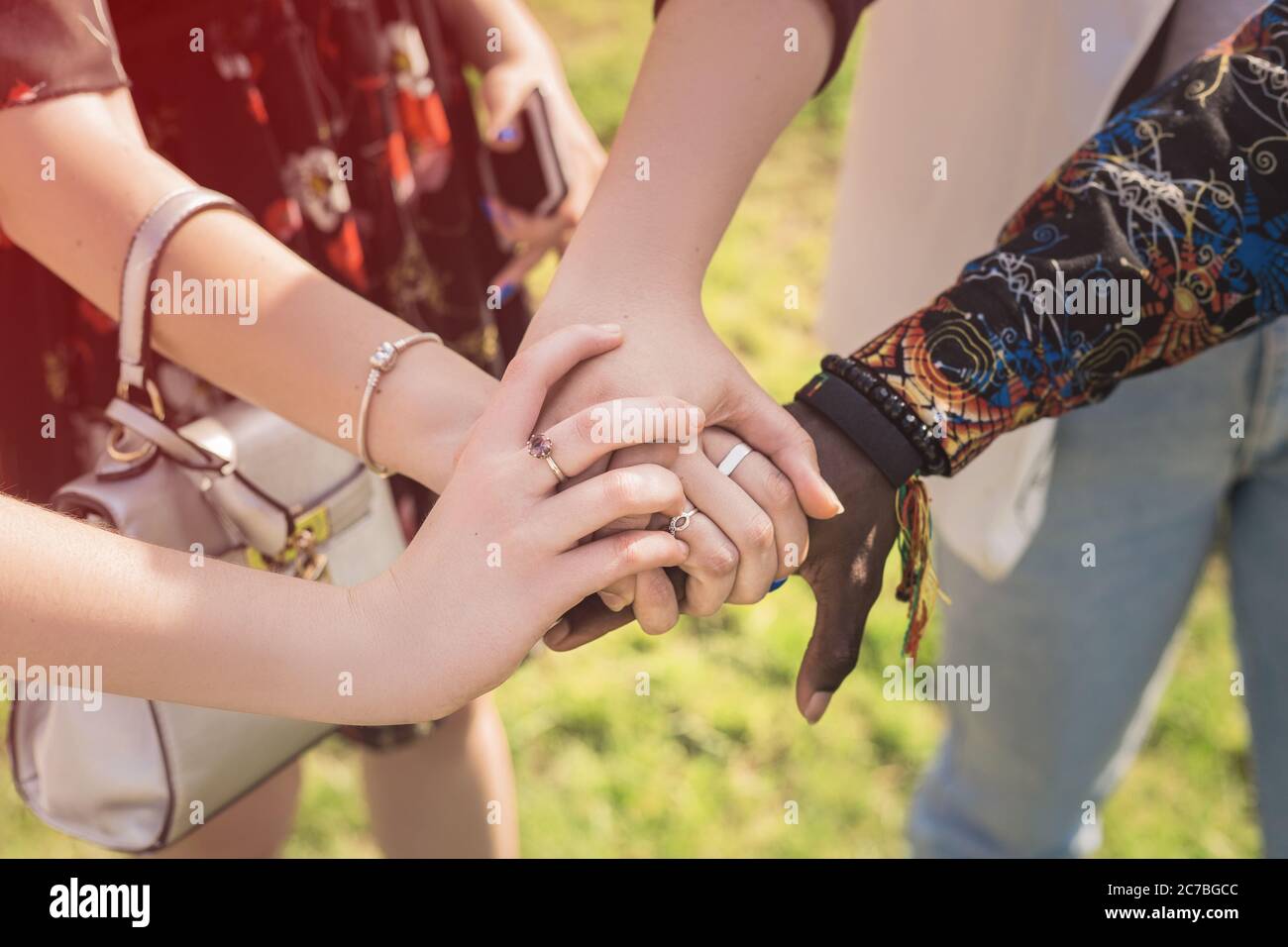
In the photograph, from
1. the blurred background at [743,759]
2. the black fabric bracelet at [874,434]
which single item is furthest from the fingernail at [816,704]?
the blurred background at [743,759]

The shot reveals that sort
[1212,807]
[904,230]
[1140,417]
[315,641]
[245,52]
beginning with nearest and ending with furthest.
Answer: [315,641], [245,52], [1140,417], [904,230], [1212,807]

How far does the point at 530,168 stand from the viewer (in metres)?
1.53

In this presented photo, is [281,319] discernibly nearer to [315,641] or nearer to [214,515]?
[214,515]

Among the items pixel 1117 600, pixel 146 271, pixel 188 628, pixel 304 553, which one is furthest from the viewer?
pixel 1117 600

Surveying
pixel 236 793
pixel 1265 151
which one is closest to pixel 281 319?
pixel 236 793

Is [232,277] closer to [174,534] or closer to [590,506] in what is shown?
[174,534]

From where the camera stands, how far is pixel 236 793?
132cm

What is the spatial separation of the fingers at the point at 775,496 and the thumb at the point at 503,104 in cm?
58

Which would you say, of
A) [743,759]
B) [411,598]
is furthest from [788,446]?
[743,759]

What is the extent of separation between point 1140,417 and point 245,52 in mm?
1209

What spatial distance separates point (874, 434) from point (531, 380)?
0.36 m

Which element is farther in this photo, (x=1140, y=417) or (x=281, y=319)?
(x=1140, y=417)

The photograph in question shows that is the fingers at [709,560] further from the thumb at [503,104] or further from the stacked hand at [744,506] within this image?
the thumb at [503,104]
